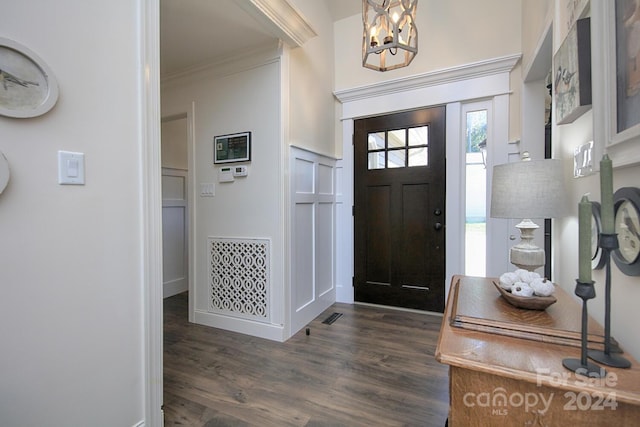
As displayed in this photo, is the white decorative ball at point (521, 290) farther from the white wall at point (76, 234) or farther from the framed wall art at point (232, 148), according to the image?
the framed wall art at point (232, 148)

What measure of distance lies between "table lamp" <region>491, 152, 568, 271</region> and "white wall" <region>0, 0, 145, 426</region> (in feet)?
5.16

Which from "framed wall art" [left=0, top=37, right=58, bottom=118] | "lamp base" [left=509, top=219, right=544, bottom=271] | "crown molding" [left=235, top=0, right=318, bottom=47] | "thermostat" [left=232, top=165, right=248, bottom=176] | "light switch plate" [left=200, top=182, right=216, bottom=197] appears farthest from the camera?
"light switch plate" [left=200, top=182, right=216, bottom=197]

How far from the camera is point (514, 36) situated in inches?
98.0

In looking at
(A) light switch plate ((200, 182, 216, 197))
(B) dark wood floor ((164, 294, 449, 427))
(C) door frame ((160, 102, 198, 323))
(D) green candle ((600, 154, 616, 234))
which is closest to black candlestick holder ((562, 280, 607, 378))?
(D) green candle ((600, 154, 616, 234))

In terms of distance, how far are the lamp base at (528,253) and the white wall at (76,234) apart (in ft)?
5.52

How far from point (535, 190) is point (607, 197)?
1.77 feet

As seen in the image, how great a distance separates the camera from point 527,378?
66cm

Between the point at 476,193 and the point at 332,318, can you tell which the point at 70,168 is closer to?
the point at 332,318

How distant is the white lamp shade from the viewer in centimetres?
112

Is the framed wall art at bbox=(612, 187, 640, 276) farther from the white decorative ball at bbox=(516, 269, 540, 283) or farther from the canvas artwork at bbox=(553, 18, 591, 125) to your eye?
the canvas artwork at bbox=(553, 18, 591, 125)

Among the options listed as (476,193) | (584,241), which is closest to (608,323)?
(584,241)

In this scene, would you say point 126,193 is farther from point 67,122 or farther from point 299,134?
point 299,134

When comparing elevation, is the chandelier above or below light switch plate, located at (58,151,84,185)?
above

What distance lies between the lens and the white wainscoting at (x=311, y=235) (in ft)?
8.12
